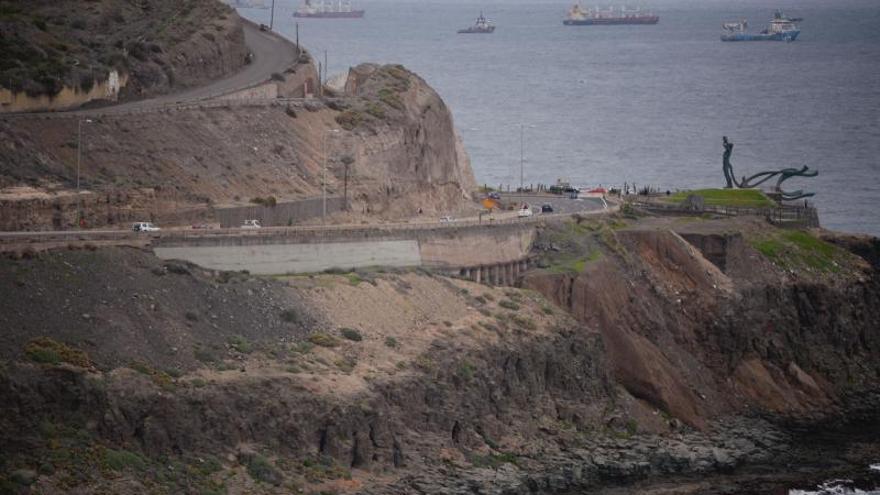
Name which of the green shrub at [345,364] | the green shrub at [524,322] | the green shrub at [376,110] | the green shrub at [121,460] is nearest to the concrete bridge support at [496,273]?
the green shrub at [524,322]

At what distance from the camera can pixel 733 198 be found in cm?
13825

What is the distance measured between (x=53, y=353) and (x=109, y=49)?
44195mm

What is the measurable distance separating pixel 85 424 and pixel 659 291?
3754 cm

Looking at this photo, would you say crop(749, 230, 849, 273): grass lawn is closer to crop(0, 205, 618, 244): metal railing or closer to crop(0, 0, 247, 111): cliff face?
crop(0, 205, 618, 244): metal railing

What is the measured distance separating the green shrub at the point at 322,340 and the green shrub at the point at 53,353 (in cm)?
1182

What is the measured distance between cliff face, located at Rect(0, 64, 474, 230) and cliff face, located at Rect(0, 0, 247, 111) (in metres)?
5.06

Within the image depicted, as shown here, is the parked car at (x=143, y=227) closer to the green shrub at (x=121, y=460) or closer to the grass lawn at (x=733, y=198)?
the green shrub at (x=121, y=460)

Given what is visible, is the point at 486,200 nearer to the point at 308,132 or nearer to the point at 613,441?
the point at 308,132

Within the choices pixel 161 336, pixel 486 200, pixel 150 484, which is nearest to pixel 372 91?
pixel 486 200

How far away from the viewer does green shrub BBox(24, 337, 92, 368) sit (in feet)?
292

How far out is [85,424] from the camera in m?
87.5

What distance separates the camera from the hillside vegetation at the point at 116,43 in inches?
4823

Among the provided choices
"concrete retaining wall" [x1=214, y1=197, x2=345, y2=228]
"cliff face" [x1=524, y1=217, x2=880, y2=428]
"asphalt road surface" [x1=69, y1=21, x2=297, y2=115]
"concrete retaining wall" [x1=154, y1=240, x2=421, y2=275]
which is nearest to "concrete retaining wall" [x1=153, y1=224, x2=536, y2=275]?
"concrete retaining wall" [x1=154, y1=240, x2=421, y2=275]

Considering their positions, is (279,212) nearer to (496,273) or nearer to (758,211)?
(496,273)
